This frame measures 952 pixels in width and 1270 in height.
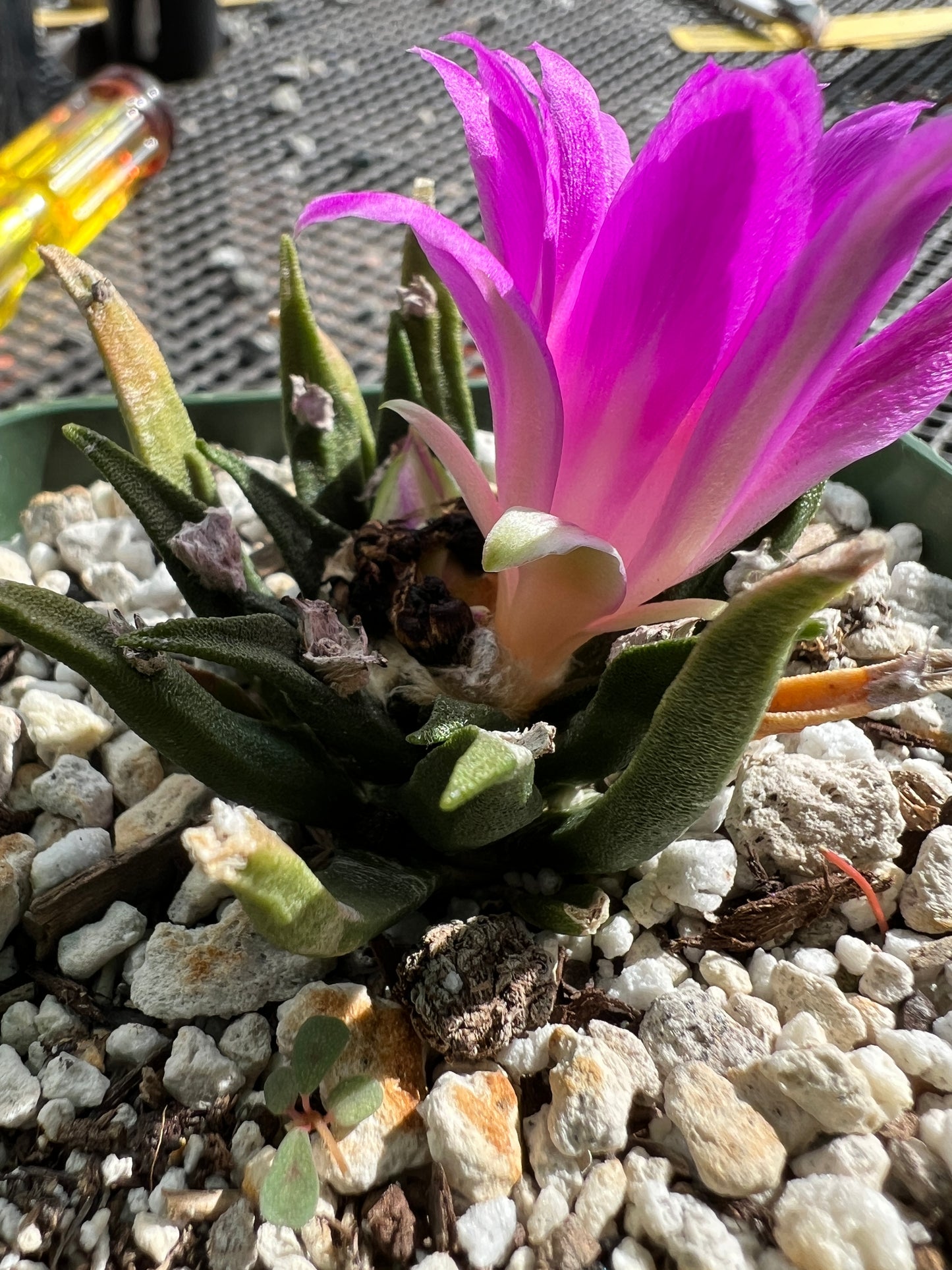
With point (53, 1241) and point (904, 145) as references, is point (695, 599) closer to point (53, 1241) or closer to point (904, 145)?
point (904, 145)

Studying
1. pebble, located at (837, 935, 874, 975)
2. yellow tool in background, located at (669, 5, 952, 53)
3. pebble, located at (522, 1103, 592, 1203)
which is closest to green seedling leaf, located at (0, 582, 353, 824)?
pebble, located at (522, 1103, 592, 1203)

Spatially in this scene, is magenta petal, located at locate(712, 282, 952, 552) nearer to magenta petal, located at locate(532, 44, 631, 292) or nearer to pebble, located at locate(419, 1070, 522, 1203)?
magenta petal, located at locate(532, 44, 631, 292)

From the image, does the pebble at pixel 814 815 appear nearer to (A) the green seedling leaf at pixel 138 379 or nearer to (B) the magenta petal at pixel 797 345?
(B) the magenta petal at pixel 797 345

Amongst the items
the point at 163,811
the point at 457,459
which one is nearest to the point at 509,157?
the point at 457,459

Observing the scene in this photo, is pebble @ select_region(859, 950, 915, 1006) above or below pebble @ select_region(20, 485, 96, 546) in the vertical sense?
below

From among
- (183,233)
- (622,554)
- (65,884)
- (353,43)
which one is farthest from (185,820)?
(353,43)

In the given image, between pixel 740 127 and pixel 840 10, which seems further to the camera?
pixel 840 10
